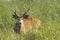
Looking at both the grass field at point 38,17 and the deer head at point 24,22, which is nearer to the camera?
the grass field at point 38,17

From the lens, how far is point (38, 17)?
11.4 meters

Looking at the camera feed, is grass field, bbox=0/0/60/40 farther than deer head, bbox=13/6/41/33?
No

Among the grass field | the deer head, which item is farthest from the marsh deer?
the grass field

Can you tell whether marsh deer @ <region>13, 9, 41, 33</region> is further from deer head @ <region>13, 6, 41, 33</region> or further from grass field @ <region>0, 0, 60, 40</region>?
grass field @ <region>0, 0, 60, 40</region>

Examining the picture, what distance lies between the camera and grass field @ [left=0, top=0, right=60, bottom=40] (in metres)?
7.75

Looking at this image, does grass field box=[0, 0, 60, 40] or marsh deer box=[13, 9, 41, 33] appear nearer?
grass field box=[0, 0, 60, 40]

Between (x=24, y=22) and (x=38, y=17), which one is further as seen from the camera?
(x=38, y=17)

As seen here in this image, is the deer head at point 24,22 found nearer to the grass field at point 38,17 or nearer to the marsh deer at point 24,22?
the marsh deer at point 24,22

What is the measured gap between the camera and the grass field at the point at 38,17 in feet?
25.4

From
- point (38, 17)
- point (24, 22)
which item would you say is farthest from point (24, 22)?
point (38, 17)

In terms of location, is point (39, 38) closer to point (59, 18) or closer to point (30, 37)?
point (30, 37)

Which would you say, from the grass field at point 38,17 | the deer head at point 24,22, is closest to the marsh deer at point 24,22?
the deer head at point 24,22

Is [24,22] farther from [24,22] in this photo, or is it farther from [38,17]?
[38,17]

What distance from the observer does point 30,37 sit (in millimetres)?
7691
